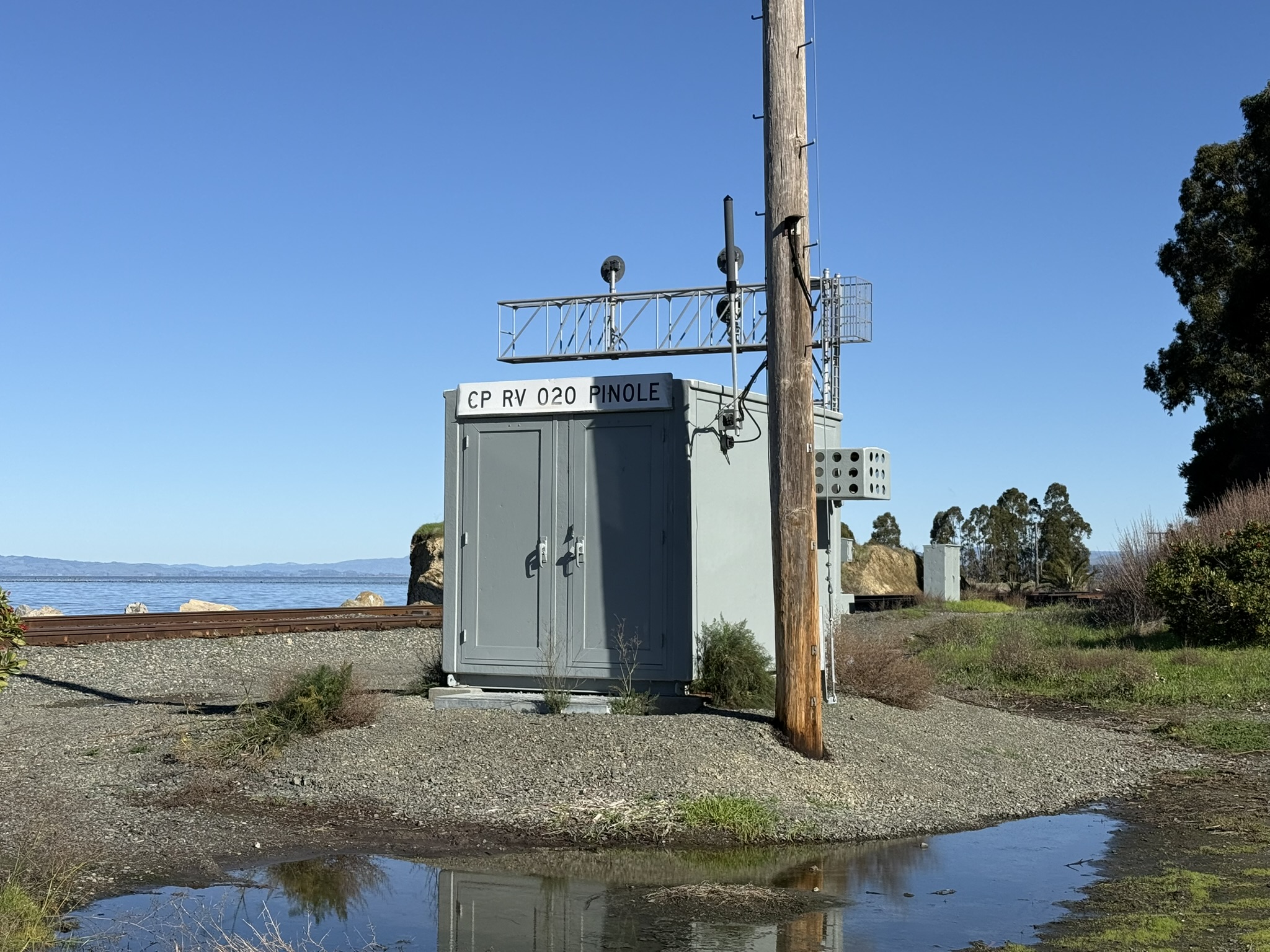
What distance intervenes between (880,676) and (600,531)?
374 cm

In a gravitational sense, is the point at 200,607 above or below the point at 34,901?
above

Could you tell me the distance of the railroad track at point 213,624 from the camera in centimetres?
2141

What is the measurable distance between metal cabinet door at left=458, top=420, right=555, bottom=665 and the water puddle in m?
4.72

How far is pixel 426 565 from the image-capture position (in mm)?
38719

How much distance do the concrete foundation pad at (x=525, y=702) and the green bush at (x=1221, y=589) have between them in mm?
14128

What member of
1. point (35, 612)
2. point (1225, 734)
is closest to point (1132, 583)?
point (1225, 734)

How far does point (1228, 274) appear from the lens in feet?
140

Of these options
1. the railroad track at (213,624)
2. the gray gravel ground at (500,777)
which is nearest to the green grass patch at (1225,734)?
the gray gravel ground at (500,777)

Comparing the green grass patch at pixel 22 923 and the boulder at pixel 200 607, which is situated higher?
the boulder at pixel 200 607

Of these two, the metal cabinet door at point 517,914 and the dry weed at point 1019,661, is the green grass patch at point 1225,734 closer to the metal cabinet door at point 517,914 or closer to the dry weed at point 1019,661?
the dry weed at point 1019,661

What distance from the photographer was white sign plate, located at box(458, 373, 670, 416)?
13039 mm

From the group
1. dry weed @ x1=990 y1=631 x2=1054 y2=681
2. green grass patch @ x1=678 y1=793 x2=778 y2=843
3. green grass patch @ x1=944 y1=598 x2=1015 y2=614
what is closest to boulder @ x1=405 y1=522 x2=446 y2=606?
green grass patch @ x1=944 y1=598 x2=1015 y2=614

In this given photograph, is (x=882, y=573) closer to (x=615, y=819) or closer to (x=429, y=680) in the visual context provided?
(x=429, y=680)

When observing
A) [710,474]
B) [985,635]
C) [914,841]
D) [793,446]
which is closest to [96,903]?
[914,841]
